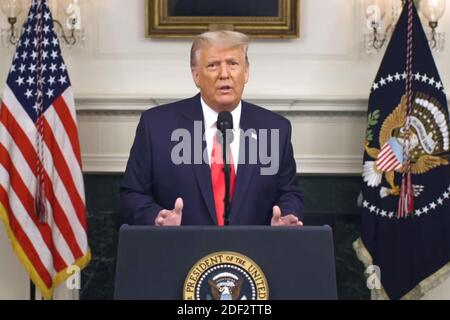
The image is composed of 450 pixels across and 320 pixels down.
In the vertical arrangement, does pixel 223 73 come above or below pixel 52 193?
above

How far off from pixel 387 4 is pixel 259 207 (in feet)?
6.46

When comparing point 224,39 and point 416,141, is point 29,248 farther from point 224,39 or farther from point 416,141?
point 416,141

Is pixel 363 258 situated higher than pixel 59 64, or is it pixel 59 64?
pixel 59 64

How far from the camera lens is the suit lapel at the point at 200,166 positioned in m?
3.41

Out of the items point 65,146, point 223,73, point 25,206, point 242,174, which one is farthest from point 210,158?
point 25,206

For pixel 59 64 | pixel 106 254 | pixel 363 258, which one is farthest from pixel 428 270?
pixel 59 64

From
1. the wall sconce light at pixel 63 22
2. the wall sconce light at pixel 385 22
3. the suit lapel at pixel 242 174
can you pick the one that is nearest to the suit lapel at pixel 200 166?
the suit lapel at pixel 242 174

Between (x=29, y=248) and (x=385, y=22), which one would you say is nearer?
(x=29, y=248)

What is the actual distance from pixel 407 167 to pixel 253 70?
1.05 m

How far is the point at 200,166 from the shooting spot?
11.4 ft

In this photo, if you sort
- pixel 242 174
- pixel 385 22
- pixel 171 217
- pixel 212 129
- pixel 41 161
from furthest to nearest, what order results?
pixel 385 22, pixel 41 161, pixel 212 129, pixel 242 174, pixel 171 217

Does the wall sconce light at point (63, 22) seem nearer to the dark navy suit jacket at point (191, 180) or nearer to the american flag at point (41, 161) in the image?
the american flag at point (41, 161)

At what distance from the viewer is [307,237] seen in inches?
96.5
